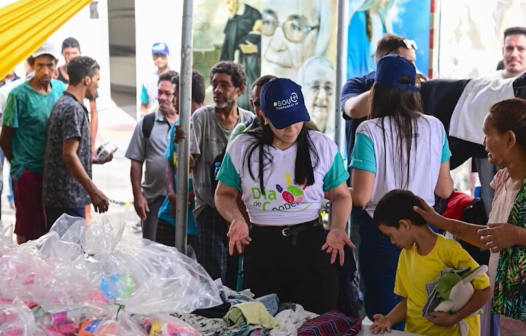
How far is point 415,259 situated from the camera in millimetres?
2746

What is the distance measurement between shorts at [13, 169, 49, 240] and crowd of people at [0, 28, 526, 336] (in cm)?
25

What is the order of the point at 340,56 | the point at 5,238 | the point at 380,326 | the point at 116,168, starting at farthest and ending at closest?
the point at 116,168
the point at 340,56
the point at 5,238
the point at 380,326

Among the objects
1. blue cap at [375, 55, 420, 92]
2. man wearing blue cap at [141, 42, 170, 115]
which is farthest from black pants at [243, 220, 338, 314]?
man wearing blue cap at [141, 42, 170, 115]

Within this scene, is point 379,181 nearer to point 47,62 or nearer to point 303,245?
point 303,245

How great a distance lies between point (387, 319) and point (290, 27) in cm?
524

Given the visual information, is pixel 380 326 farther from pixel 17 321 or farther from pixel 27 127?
pixel 27 127

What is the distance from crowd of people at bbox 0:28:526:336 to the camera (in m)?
2.66

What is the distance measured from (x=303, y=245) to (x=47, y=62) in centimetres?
278

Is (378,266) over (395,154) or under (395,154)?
under

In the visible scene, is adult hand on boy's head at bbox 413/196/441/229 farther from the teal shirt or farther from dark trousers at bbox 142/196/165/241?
the teal shirt

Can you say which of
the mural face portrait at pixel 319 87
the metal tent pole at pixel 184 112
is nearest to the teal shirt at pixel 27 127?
the metal tent pole at pixel 184 112

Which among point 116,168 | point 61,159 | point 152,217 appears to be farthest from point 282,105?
point 116,168

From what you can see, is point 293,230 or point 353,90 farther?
point 353,90

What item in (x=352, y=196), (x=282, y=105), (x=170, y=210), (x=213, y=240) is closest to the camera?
(x=282, y=105)
